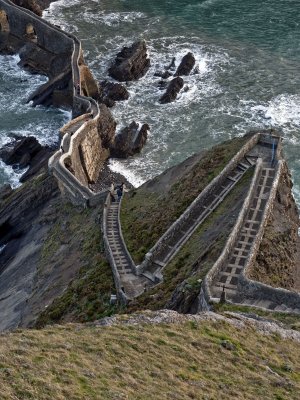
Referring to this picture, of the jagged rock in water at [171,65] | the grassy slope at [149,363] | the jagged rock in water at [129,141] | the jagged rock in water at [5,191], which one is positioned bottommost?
the jagged rock in water at [5,191]

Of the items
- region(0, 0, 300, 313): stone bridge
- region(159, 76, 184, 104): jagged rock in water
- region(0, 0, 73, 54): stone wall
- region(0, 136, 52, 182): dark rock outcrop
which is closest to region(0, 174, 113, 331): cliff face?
region(0, 0, 300, 313): stone bridge

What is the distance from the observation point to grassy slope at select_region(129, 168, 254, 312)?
3499cm

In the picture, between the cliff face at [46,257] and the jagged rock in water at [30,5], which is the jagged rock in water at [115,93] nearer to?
the cliff face at [46,257]

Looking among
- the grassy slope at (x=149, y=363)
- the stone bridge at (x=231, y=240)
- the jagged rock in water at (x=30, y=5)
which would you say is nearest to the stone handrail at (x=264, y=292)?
the stone bridge at (x=231, y=240)

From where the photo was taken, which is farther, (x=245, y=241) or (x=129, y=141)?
(x=129, y=141)

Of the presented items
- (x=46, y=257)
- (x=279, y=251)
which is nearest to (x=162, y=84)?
(x=46, y=257)

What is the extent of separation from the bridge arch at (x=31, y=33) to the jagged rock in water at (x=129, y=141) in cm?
3043

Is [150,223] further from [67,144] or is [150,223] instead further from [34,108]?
[34,108]

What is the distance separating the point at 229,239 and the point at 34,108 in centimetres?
5419

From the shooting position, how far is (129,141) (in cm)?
7669

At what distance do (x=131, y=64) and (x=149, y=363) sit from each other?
68.5 m

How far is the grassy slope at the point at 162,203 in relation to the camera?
44.7 metres

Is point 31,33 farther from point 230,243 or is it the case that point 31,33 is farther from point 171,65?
point 230,243

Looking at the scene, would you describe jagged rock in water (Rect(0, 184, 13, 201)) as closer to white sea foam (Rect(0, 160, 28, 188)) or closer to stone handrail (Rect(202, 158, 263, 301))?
white sea foam (Rect(0, 160, 28, 188))
